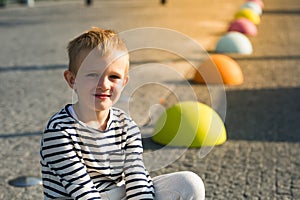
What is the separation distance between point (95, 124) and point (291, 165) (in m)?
2.64

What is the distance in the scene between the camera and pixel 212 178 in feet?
16.2

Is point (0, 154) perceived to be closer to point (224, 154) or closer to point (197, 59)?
point (224, 154)

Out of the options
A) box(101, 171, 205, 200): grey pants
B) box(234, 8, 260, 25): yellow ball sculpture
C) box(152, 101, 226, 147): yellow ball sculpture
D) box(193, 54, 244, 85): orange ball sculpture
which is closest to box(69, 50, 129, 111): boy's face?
box(101, 171, 205, 200): grey pants

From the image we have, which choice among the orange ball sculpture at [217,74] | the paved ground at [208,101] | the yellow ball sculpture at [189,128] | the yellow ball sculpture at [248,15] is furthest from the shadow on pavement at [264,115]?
the yellow ball sculpture at [248,15]

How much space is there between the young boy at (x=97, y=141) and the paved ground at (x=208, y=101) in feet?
4.51

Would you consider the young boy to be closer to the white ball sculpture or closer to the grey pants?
the grey pants

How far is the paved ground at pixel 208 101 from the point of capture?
4998mm

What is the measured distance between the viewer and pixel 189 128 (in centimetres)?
583

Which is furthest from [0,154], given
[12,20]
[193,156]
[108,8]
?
[108,8]

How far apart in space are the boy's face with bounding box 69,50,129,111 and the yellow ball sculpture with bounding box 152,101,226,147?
2.60 meters

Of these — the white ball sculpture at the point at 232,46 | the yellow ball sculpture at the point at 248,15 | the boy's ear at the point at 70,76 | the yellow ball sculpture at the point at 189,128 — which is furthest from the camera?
the yellow ball sculpture at the point at 248,15

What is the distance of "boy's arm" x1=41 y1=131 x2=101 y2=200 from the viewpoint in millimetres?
3080

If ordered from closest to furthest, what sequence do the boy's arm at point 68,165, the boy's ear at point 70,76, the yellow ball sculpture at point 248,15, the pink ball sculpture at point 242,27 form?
the boy's arm at point 68,165
the boy's ear at point 70,76
the pink ball sculpture at point 242,27
the yellow ball sculpture at point 248,15

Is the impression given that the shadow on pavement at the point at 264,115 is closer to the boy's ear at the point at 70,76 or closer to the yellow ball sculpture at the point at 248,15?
the boy's ear at the point at 70,76
